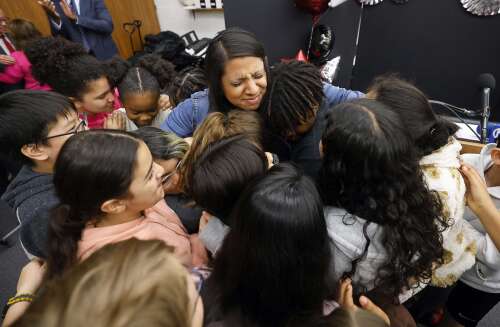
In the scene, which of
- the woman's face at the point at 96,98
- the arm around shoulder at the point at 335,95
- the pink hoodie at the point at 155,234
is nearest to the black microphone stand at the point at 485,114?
the arm around shoulder at the point at 335,95

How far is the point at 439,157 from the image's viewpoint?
2.75 feet

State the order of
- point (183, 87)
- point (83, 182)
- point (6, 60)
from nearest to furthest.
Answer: point (83, 182) < point (183, 87) < point (6, 60)

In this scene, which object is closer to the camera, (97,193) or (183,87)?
(97,193)

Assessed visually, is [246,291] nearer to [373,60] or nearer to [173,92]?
[173,92]

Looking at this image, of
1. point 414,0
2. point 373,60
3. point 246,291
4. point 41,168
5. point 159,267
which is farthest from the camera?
point 373,60

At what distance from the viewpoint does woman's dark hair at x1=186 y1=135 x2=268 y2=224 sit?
742mm

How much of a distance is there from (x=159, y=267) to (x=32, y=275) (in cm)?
73

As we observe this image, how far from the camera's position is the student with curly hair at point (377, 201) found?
708 mm

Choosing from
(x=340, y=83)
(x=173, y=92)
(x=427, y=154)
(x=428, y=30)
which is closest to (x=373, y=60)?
(x=428, y=30)

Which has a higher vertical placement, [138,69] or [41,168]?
[138,69]

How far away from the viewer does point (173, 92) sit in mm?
1635

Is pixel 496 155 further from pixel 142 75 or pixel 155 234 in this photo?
pixel 142 75

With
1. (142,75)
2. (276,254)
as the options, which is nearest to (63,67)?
(142,75)

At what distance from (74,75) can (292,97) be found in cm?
112
